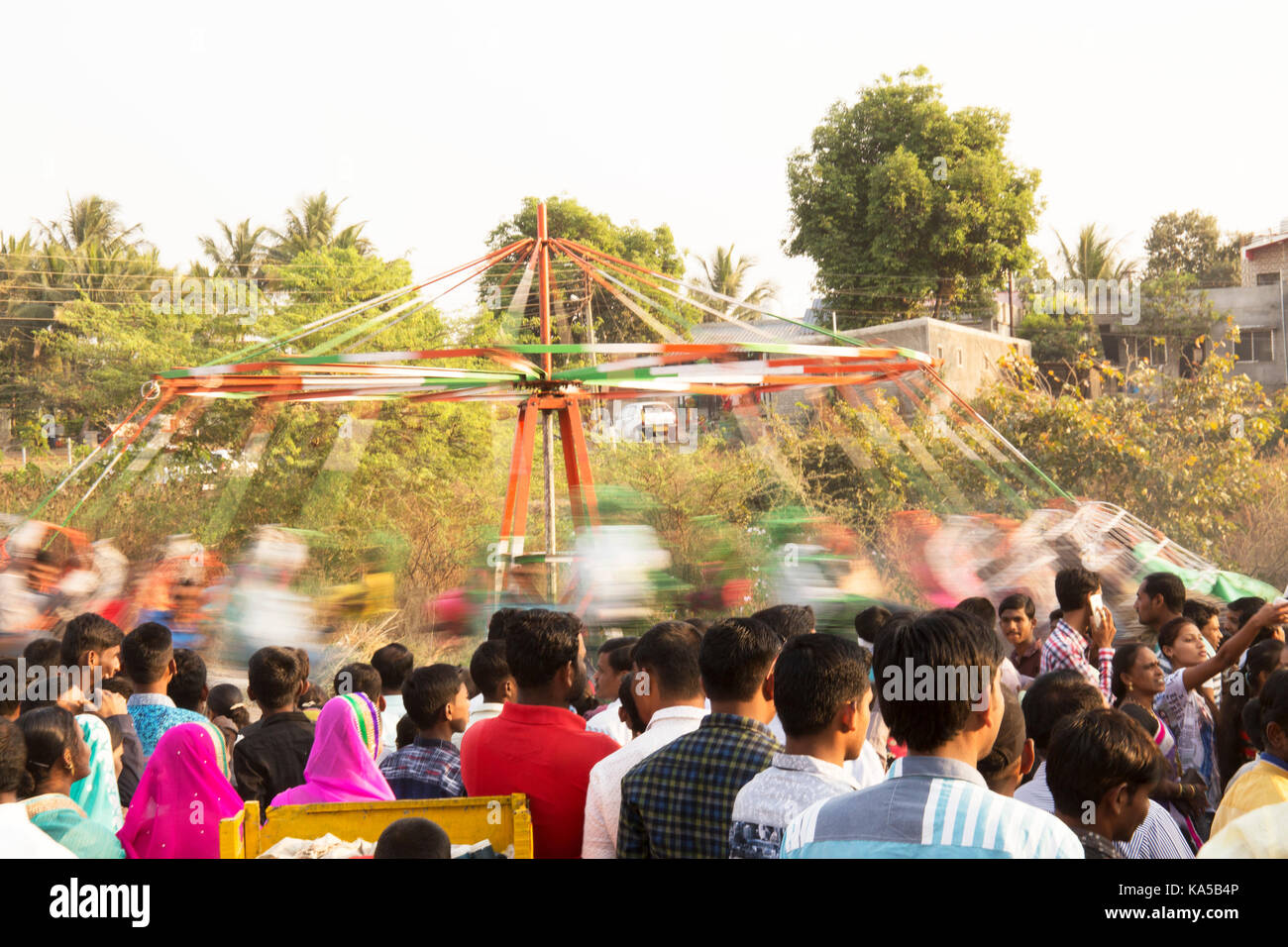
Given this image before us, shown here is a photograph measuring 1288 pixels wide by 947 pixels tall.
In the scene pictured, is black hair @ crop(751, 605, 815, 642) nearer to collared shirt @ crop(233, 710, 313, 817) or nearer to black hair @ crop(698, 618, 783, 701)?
black hair @ crop(698, 618, 783, 701)

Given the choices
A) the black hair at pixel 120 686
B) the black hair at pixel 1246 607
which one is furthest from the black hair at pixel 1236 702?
the black hair at pixel 120 686

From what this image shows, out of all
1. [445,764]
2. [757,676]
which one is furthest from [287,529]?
[757,676]

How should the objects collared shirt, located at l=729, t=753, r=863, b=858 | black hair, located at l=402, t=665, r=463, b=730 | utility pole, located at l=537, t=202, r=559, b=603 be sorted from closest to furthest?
1. collared shirt, located at l=729, t=753, r=863, b=858
2. black hair, located at l=402, t=665, r=463, b=730
3. utility pole, located at l=537, t=202, r=559, b=603

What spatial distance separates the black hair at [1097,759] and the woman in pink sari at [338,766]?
2064 millimetres

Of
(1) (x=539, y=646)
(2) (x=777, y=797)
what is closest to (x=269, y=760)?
(1) (x=539, y=646)

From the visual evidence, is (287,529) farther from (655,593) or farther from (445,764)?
(445,764)

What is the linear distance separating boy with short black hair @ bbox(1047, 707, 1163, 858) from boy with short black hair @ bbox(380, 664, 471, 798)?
→ 200 centimetres

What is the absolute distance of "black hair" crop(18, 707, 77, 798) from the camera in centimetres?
338

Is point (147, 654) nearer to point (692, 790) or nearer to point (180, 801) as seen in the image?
point (180, 801)

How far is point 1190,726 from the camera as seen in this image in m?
4.60

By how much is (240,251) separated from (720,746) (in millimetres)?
29748

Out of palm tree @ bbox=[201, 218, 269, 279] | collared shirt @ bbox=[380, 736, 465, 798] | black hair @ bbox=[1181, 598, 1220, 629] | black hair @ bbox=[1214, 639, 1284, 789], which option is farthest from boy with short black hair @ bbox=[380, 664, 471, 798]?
palm tree @ bbox=[201, 218, 269, 279]

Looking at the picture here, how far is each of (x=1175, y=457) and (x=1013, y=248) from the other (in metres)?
10.8

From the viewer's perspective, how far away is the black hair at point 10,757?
116 inches
